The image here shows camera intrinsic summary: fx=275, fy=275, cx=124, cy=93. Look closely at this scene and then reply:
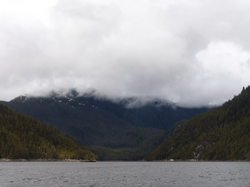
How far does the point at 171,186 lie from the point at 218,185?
15.0 metres

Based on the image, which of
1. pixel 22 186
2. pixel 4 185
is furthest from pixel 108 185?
pixel 4 185

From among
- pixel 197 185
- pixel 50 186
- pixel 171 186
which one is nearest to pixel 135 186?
pixel 171 186

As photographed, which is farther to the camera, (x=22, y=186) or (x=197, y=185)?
(x=197, y=185)

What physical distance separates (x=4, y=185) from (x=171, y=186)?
5058 centimetres

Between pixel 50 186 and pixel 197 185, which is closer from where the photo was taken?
pixel 50 186

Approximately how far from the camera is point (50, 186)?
3221 inches

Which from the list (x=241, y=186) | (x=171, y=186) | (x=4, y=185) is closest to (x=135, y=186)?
(x=171, y=186)

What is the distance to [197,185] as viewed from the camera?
87375 millimetres

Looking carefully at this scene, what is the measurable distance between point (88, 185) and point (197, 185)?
34454 millimetres

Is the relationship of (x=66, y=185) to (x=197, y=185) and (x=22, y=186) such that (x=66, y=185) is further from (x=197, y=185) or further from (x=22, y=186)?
(x=197, y=185)

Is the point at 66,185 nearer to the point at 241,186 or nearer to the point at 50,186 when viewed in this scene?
the point at 50,186

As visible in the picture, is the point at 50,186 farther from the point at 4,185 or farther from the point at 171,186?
the point at 171,186

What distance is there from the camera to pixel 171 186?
3381 inches

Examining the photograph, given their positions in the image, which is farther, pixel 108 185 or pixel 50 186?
pixel 108 185
